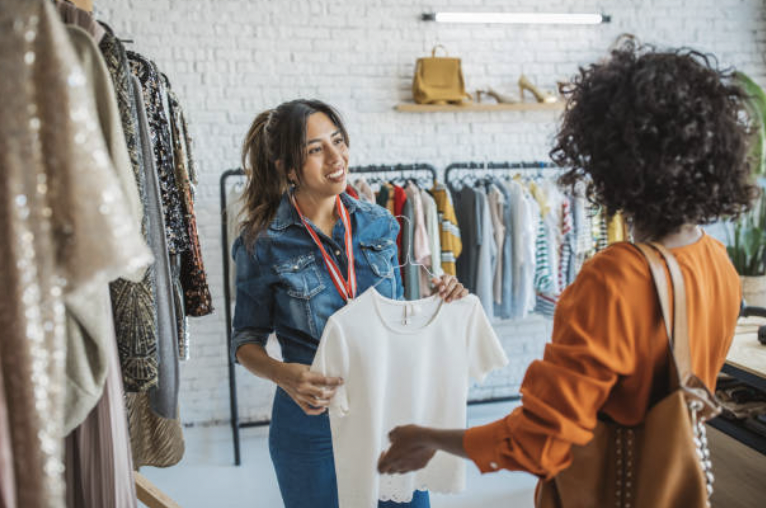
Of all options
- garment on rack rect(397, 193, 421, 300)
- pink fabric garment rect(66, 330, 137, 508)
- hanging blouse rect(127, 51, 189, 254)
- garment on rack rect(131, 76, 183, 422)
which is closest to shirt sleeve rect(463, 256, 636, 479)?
pink fabric garment rect(66, 330, 137, 508)

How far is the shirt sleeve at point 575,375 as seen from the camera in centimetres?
87

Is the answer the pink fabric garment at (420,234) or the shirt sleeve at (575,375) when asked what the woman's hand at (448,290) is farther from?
the pink fabric garment at (420,234)

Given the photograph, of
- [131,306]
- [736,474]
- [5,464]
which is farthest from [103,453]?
[736,474]

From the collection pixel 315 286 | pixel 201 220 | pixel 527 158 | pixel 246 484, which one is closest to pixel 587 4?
pixel 527 158

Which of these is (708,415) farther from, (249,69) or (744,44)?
(744,44)

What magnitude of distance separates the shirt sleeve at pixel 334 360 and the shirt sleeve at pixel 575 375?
62cm

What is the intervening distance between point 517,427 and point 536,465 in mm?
62

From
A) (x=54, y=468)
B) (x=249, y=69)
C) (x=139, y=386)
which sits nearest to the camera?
(x=54, y=468)

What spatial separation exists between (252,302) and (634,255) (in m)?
1.05

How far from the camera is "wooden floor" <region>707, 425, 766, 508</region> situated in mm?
1942

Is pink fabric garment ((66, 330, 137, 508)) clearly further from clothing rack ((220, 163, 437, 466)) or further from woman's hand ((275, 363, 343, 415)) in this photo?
clothing rack ((220, 163, 437, 466))

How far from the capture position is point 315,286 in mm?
1577

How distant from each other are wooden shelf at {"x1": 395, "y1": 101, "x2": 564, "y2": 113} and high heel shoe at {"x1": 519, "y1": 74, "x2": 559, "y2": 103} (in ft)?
0.11

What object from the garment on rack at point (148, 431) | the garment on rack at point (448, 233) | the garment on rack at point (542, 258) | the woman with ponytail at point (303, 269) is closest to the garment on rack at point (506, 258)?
the garment on rack at point (542, 258)
